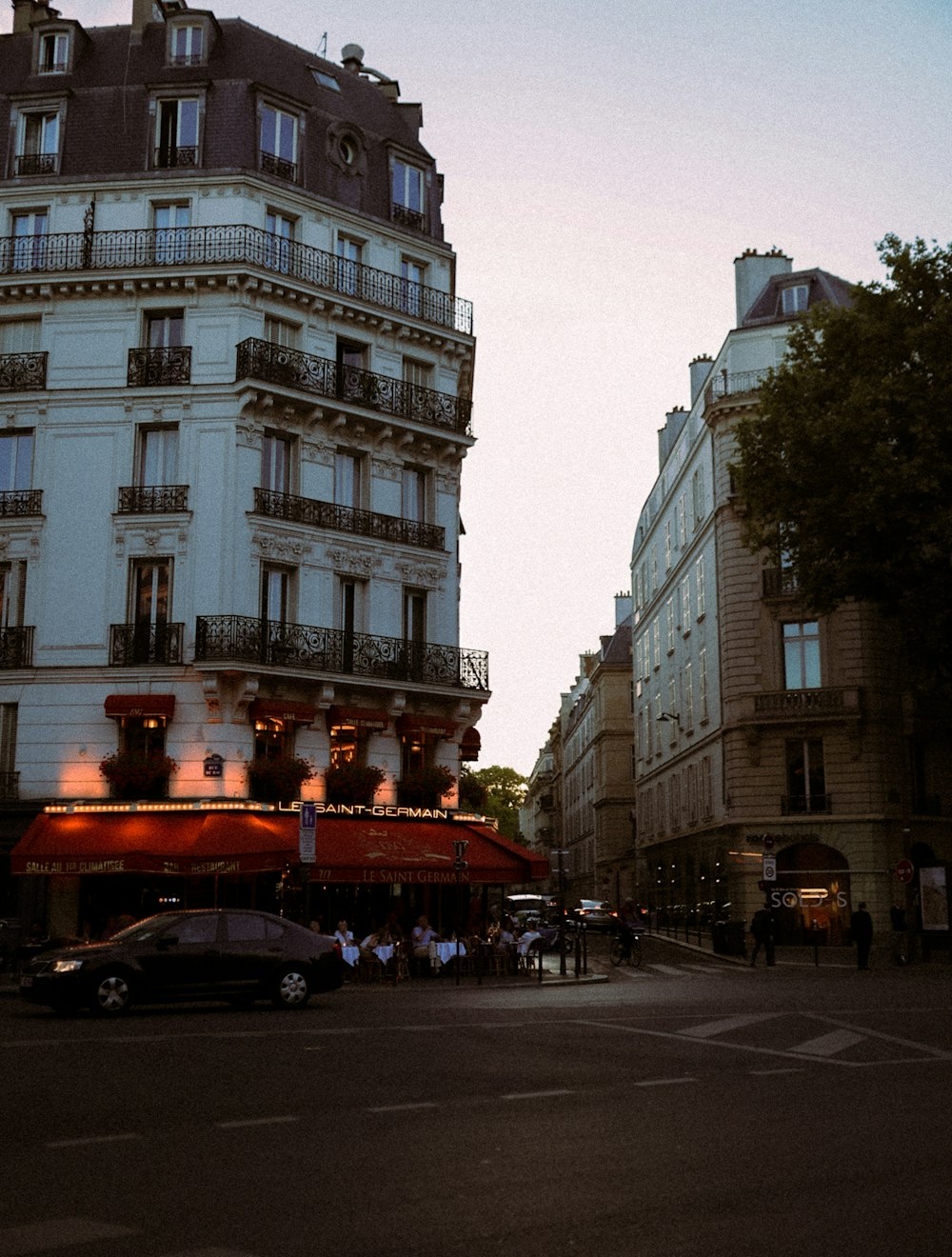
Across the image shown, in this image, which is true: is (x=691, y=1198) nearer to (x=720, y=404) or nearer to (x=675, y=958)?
(x=675, y=958)

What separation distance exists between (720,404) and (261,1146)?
4247cm

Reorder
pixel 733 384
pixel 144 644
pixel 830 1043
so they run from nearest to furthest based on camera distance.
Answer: pixel 830 1043 → pixel 144 644 → pixel 733 384

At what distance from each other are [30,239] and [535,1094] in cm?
2932

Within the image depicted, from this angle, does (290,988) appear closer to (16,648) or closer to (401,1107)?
(401,1107)

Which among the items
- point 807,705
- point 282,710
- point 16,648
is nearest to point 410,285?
point 282,710

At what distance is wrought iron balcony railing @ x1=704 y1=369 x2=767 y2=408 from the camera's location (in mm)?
48219

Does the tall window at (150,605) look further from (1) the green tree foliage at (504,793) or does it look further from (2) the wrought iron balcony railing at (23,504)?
(1) the green tree foliage at (504,793)

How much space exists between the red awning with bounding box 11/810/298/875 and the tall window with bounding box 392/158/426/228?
56.8 feet

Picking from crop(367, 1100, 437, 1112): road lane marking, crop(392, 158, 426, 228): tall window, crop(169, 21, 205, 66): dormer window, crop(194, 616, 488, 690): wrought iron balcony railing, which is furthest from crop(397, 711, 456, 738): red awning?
crop(367, 1100, 437, 1112): road lane marking

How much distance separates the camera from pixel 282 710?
3159cm

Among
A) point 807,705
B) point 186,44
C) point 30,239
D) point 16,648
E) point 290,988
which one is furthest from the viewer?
point 807,705

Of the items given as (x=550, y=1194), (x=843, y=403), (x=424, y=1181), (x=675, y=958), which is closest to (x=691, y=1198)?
(x=550, y=1194)

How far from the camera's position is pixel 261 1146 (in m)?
8.50

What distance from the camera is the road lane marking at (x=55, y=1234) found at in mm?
6079
